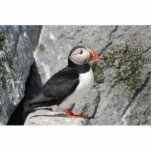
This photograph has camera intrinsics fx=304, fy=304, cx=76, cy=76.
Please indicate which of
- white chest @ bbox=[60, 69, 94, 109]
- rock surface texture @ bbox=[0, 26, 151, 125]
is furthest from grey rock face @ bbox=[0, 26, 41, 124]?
white chest @ bbox=[60, 69, 94, 109]

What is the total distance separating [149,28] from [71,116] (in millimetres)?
2651

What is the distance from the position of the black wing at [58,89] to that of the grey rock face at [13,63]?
1.72 feet

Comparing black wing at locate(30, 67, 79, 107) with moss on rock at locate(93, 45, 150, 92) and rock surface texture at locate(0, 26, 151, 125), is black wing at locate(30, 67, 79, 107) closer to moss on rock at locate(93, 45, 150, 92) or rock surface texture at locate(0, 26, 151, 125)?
rock surface texture at locate(0, 26, 151, 125)

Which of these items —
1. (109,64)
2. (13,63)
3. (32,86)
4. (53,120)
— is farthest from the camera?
(32,86)

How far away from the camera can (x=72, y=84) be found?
190 inches

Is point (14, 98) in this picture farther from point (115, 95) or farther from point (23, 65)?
point (115, 95)

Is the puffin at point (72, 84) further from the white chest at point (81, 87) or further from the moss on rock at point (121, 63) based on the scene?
the moss on rock at point (121, 63)

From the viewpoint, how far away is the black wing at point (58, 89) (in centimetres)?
485

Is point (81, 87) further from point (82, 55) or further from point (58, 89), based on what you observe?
point (82, 55)

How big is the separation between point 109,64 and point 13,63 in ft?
6.71

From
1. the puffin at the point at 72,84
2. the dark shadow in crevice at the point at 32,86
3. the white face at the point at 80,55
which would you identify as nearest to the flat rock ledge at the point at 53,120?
the puffin at the point at 72,84

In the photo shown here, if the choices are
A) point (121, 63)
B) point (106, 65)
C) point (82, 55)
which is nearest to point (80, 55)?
point (82, 55)

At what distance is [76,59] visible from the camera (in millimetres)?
4945

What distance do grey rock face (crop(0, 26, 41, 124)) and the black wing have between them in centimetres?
52
